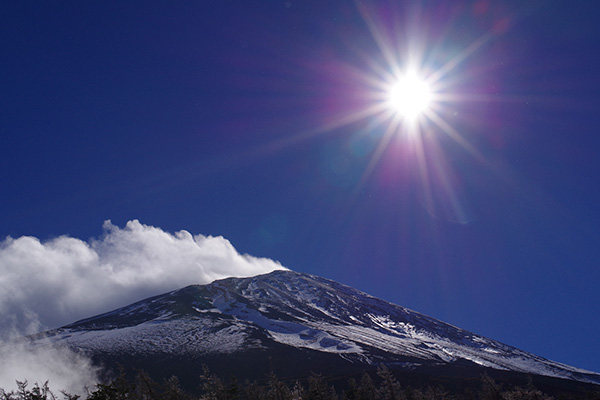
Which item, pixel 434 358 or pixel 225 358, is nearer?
pixel 225 358

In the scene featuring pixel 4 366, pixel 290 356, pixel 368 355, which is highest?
pixel 368 355

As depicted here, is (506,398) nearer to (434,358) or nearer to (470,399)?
(470,399)

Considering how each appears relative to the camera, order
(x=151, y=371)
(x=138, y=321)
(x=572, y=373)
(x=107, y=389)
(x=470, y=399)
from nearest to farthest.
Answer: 1. (x=107, y=389)
2. (x=470, y=399)
3. (x=151, y=371)
4. (x=572, y=373)
5. (x=138, y=321)

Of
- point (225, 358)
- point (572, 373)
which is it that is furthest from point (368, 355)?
point (572, 373)

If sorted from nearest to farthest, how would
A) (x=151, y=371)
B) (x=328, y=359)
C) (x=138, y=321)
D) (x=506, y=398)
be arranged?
1. (x=506, y=398)
2. (x=151, y=371)
3. (x=328, y=359)
4. (x=138, y=321)

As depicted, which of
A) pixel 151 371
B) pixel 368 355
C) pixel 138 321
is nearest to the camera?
pixel 151 371

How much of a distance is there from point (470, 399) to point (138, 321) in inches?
6102

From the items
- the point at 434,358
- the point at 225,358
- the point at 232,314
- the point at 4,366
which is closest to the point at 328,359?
the point at 225,358

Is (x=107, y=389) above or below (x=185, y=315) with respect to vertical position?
below

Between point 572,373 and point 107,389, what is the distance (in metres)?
187

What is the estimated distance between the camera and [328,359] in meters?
124

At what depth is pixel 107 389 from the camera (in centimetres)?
3575

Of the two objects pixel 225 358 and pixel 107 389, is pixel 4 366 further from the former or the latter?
pixel 107 389

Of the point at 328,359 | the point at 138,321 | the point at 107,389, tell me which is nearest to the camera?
the point at 107,389
